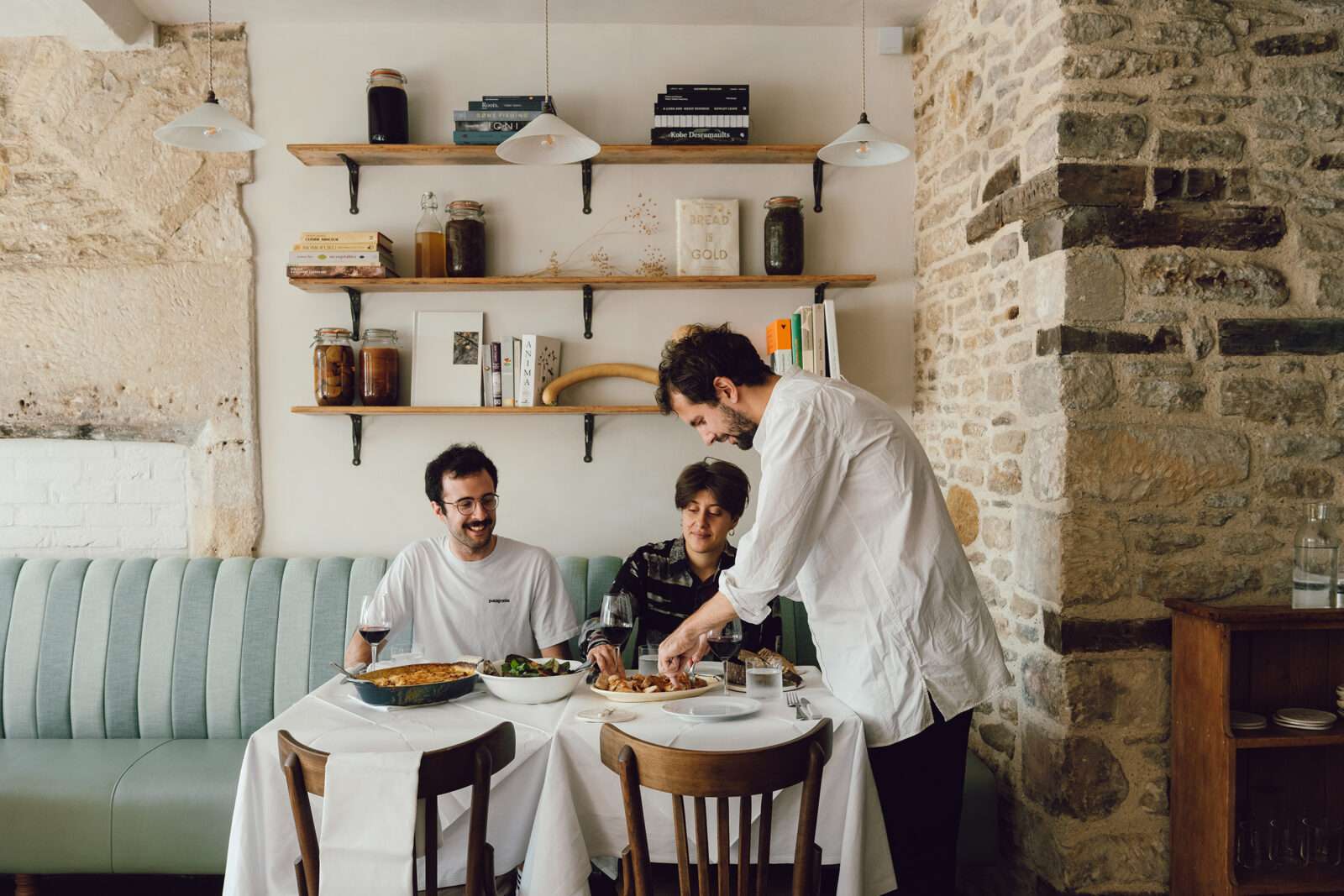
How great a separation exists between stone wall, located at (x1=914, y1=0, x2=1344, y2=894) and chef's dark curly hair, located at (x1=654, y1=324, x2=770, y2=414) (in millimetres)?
790

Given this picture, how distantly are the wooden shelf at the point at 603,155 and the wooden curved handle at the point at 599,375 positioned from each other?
733 mm

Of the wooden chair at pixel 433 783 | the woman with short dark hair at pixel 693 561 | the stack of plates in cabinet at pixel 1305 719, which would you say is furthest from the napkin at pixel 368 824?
the stack of plates in cabinet at pixel 1305 719

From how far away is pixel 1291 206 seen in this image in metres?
2.43

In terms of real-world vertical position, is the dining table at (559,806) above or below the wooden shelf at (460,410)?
below

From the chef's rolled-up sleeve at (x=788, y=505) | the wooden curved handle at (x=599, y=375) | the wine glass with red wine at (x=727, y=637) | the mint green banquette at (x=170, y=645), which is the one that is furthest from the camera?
the wooden curved handle at (x=599, y=375)

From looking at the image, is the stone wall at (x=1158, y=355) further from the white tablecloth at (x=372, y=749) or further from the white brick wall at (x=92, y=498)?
the white brick wall at (x=92, y=498)

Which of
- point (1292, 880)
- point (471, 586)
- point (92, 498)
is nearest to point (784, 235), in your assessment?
point (471, 586)

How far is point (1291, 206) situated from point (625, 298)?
79.0 inches

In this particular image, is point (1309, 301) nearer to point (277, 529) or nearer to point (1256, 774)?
point (1256, 774)

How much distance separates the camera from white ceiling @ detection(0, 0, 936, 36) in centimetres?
325

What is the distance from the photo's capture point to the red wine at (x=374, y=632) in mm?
2277

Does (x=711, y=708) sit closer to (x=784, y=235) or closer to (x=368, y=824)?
(x=368, y=824)

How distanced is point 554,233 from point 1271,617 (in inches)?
96.9

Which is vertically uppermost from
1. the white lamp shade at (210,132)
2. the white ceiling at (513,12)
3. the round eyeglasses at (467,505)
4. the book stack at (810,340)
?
the white ceiling at (513,12)
